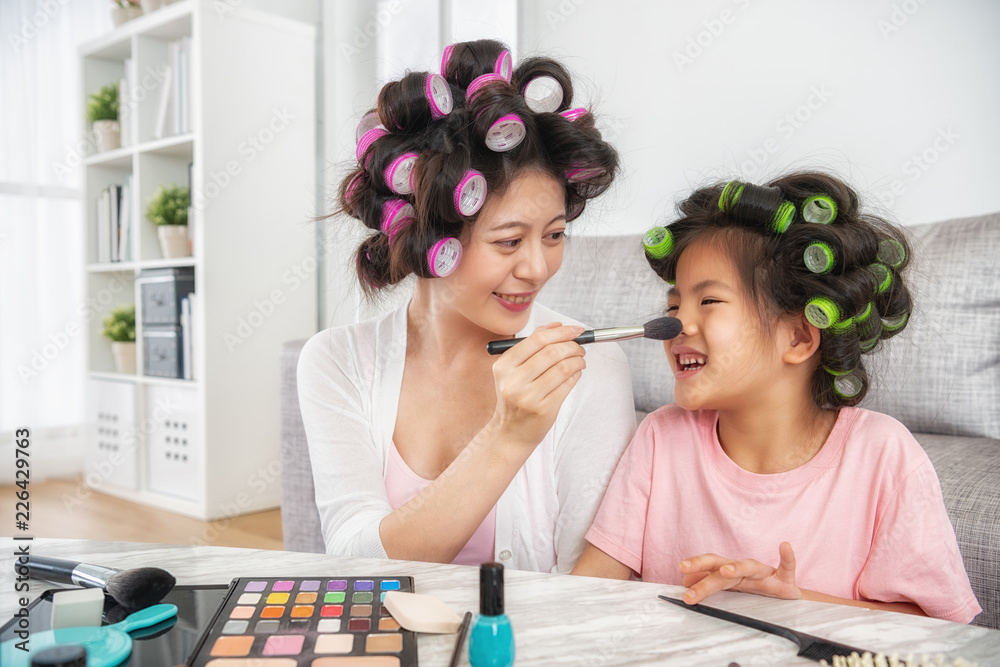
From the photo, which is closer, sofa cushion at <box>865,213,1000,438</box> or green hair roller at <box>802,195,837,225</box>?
green hair roller at <box>802,195,837,225</box>

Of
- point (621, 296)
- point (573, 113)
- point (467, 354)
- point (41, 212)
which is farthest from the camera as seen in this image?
point (41, 212)

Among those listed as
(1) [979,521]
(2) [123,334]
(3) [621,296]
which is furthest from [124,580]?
(2) [123,334]

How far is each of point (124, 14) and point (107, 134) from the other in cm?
51

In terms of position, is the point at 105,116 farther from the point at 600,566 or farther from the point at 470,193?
the point at 600,566

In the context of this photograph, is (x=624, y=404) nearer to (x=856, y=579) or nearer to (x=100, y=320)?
(x=856, y=579)

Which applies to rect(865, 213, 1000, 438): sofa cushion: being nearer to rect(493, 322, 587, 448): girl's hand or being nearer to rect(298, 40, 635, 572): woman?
rect(298, 40, 635, 572): woman

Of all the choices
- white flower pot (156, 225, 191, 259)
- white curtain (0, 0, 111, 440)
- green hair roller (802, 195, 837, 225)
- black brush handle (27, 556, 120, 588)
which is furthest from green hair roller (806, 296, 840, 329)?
white curtain (0, 0, 111, 440)

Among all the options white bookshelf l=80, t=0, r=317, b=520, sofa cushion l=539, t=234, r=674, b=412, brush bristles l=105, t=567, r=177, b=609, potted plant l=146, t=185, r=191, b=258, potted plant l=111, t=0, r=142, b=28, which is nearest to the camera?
brush bristles l=105, t=567, r=177, b=609

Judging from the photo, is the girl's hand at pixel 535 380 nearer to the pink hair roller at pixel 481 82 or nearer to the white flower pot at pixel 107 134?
the pink hair roller at pixel 481 82

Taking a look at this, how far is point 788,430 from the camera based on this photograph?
1.00 meters

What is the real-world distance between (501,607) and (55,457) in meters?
3.65

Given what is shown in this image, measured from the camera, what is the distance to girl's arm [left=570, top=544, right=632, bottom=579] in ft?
3.19

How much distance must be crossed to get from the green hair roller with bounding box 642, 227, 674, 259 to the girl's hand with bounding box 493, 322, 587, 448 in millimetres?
243

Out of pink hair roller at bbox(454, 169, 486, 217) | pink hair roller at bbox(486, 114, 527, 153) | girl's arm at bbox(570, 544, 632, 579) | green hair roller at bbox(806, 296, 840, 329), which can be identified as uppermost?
pink hair roller at bbox(486, 114, 527, 153)
